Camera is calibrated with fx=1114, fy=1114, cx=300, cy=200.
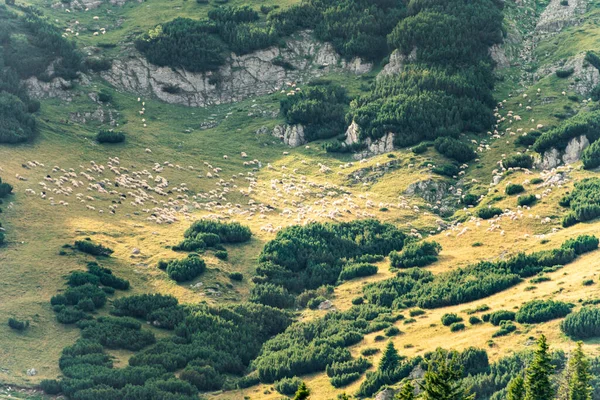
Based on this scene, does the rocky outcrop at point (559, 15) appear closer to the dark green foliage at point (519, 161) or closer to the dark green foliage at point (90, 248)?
the dark green foliage at point (519, 161)

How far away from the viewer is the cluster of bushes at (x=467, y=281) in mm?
117562

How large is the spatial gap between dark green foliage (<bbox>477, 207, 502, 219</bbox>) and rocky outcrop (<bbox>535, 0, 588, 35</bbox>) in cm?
5925

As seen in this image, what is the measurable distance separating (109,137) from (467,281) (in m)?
62.0

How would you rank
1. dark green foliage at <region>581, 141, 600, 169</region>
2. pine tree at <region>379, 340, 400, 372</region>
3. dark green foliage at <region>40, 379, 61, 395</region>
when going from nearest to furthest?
1. dark green foliage at <region>40, 379, 61, 395</region>
2. pine tree at <region>379, 340, 400, 372</region>
3. dark green foliage at <region>581, 141, 600, 169</region>

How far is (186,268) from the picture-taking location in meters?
126

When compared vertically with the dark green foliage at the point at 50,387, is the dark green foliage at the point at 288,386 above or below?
below

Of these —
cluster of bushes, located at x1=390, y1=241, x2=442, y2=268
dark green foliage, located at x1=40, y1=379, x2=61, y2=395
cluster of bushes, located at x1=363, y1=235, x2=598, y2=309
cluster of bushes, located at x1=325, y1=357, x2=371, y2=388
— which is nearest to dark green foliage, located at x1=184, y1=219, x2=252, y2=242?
cluster of bushes, located at x1=390, y1=241, x2=442, y2=268

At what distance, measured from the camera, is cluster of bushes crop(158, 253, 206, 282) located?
12556 centimetres

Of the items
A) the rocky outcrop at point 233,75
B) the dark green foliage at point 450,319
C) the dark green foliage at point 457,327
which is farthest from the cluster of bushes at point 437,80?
the dark green foliage at point 457,327

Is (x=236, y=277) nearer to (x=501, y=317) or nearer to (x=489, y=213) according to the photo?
(x=489, y=213)

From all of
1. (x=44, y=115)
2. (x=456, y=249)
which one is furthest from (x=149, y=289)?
(x=44, y=115)

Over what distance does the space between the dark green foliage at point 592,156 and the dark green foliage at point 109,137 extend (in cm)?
6441

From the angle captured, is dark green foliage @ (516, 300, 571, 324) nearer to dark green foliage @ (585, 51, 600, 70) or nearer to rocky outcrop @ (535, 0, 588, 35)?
dark green foliage @ (585, 51, 600, 70)

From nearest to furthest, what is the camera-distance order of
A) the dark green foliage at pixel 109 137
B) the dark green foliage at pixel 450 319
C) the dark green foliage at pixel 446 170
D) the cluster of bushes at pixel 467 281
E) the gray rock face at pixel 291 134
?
1. the dark green foliage at pixel 450 319
2. the cluster of bushes at pixel 467 281
3. the dark green foliage at pixel 446 170
4. the dark green foliage at pixel 109 137
5. the gray rock face at pixel 291 134
